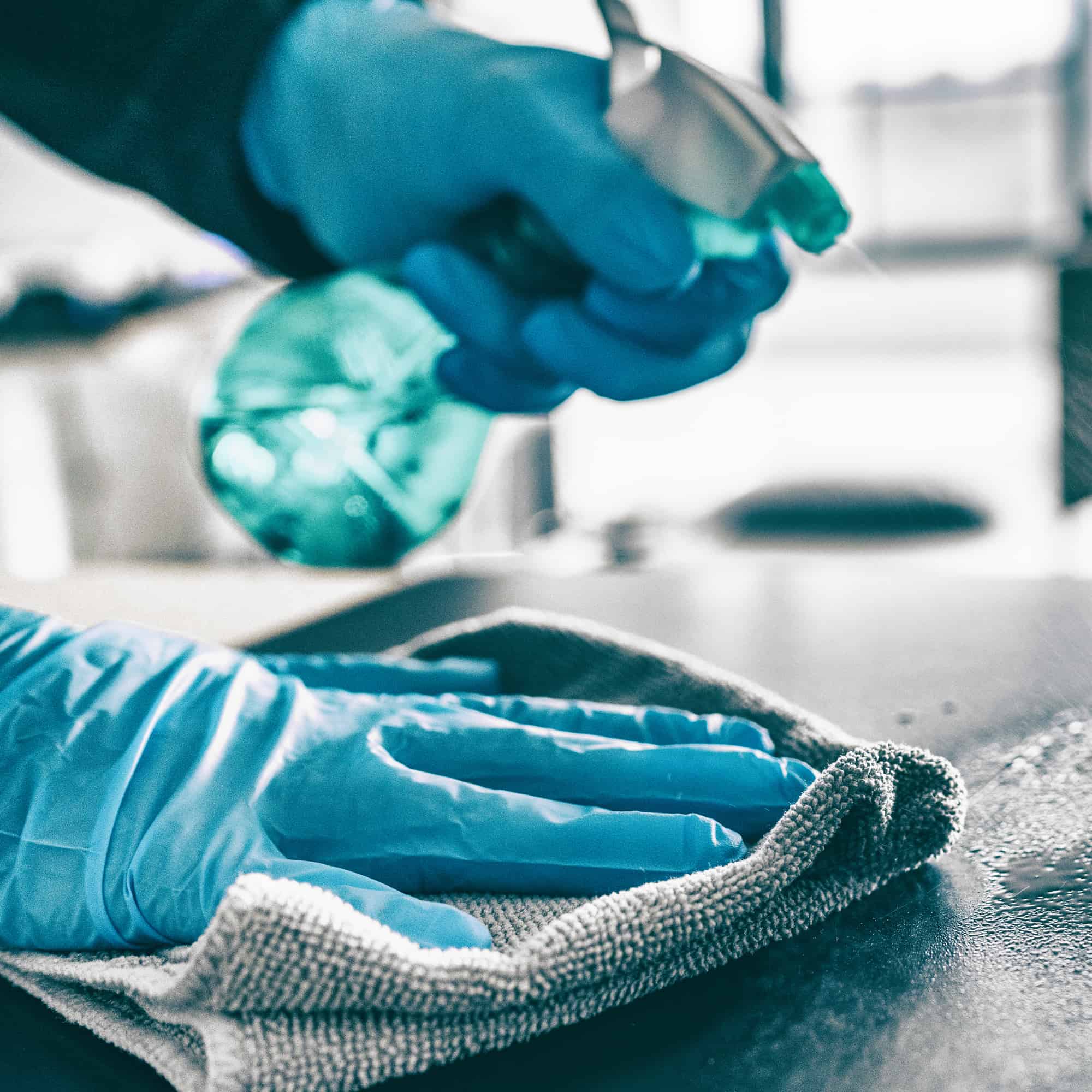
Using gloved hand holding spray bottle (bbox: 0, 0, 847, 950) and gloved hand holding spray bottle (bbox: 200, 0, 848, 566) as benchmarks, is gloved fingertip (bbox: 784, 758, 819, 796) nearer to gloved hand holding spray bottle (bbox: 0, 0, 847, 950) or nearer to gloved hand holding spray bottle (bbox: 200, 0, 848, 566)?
gloved hand holding spray bottle (bbox: 0, 0, 847, 950)

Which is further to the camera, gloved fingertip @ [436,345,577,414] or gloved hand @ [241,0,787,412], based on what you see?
gloved fingertip @ [436,345,577,414]

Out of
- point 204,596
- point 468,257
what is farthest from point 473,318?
point 204,596

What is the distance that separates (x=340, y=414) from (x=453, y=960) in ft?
1.28

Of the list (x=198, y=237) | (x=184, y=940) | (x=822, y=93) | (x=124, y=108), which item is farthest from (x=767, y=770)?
(x=822, y=93)

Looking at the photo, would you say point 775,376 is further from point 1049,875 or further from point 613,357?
point 1049,875

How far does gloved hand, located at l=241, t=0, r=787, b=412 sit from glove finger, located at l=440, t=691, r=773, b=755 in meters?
0.19

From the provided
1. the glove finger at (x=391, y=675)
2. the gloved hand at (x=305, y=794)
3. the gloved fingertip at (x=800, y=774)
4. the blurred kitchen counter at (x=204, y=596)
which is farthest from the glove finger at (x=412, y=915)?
the blurred kitchen counter at (x=204, y=596)

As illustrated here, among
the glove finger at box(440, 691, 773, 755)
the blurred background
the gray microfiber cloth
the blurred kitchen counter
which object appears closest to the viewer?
the gray microfiber cloth

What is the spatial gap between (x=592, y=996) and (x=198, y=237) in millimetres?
2779

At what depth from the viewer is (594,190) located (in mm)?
547

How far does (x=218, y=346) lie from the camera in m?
0.69

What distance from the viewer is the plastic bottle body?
0.66 metres

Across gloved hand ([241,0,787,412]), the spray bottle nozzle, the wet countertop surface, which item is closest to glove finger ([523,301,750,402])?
gloved hand ([241,0,787,412])

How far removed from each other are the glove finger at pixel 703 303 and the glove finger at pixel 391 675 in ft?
0.76
